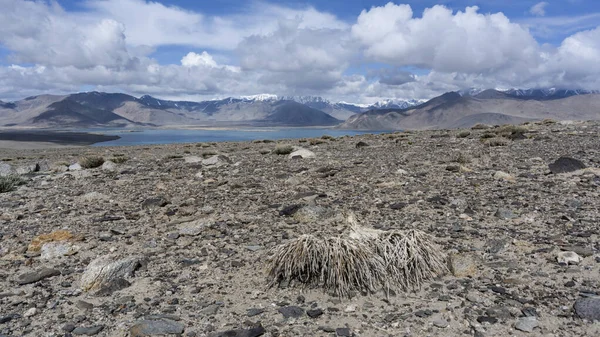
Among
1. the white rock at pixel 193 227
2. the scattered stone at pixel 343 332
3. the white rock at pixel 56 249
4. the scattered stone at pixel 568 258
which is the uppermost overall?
the scattered stone at pixel 568 258

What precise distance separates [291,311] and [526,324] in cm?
263

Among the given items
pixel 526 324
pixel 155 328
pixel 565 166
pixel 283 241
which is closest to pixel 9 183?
pixel 283 241

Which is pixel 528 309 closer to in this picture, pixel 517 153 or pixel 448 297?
pixel 448 297

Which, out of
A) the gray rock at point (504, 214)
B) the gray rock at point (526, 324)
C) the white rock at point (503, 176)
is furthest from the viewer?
the white rock at point (503, 176)

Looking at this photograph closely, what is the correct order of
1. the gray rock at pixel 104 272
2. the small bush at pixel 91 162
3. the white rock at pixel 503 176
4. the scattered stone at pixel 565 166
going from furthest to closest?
the small bush at pixel 91 162
the scattered stone at pixel 565 166
the white rock at pixel 503 176
the gray rock at pixel 104 272

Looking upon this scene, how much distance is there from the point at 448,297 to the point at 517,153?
37.7ft

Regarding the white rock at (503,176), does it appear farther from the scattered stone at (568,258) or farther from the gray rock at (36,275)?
the gray rock at (36,275)

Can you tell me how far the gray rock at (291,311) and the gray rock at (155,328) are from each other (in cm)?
118

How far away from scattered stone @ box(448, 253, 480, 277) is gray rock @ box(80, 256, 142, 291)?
4678mm

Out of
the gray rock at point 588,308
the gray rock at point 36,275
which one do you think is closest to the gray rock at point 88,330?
the gray rock at point 36,275

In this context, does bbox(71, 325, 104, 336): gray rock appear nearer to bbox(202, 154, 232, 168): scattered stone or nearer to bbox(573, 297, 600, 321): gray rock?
bbox(573, 297, 600, 321): gray rock

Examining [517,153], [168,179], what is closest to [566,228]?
[517,153]

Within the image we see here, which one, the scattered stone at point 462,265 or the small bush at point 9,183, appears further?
the small bush at point 9,183

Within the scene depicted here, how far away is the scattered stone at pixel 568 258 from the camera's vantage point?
5.83 metres
